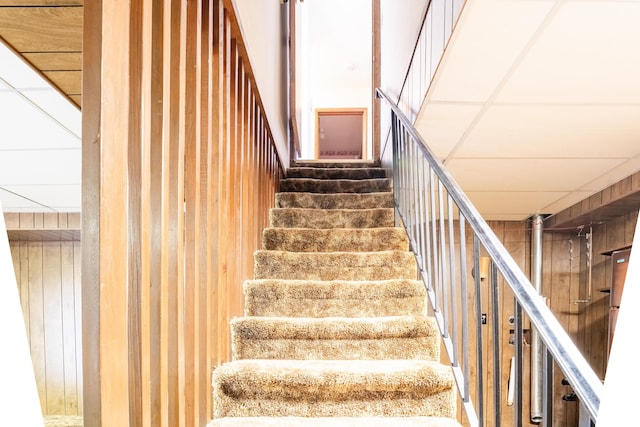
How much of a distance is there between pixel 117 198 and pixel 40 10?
898mm

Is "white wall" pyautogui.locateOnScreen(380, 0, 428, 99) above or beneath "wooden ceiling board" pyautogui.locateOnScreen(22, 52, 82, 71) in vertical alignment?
above

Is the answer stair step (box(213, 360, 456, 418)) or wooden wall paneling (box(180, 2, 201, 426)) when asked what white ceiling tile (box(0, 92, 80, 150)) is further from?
stair step (box(213, 360, 456, 418))

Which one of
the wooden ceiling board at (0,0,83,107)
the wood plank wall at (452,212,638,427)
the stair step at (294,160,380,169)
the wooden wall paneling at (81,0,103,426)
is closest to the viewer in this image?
the wooden wall paneling at (81,0,103,426)

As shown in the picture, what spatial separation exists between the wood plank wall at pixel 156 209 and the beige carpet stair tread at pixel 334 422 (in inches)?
4.4

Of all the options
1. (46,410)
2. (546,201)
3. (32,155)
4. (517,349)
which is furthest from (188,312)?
(46,410)

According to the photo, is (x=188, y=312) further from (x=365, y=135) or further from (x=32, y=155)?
(x=365, y=135)

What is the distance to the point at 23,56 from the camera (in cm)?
183

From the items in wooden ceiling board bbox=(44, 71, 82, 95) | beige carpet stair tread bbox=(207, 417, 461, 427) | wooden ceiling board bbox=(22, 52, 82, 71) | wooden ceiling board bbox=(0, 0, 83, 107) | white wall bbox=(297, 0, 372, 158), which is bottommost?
beige carpet stair tread bbox=(207, 417, 461, 427)

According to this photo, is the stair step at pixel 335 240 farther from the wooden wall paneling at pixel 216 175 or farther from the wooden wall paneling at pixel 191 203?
the wooden wall paneling at pixel 191 203

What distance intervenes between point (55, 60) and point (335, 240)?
5.76 feet

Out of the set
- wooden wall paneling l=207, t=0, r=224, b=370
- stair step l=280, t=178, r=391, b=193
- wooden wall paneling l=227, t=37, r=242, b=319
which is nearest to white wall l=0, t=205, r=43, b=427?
wooden wall paneling l=207, t=0, r=224, b=370

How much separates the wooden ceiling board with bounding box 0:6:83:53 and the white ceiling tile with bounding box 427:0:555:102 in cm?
125

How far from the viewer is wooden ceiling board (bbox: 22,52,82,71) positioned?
1.82 m

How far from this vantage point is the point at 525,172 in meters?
3.54
